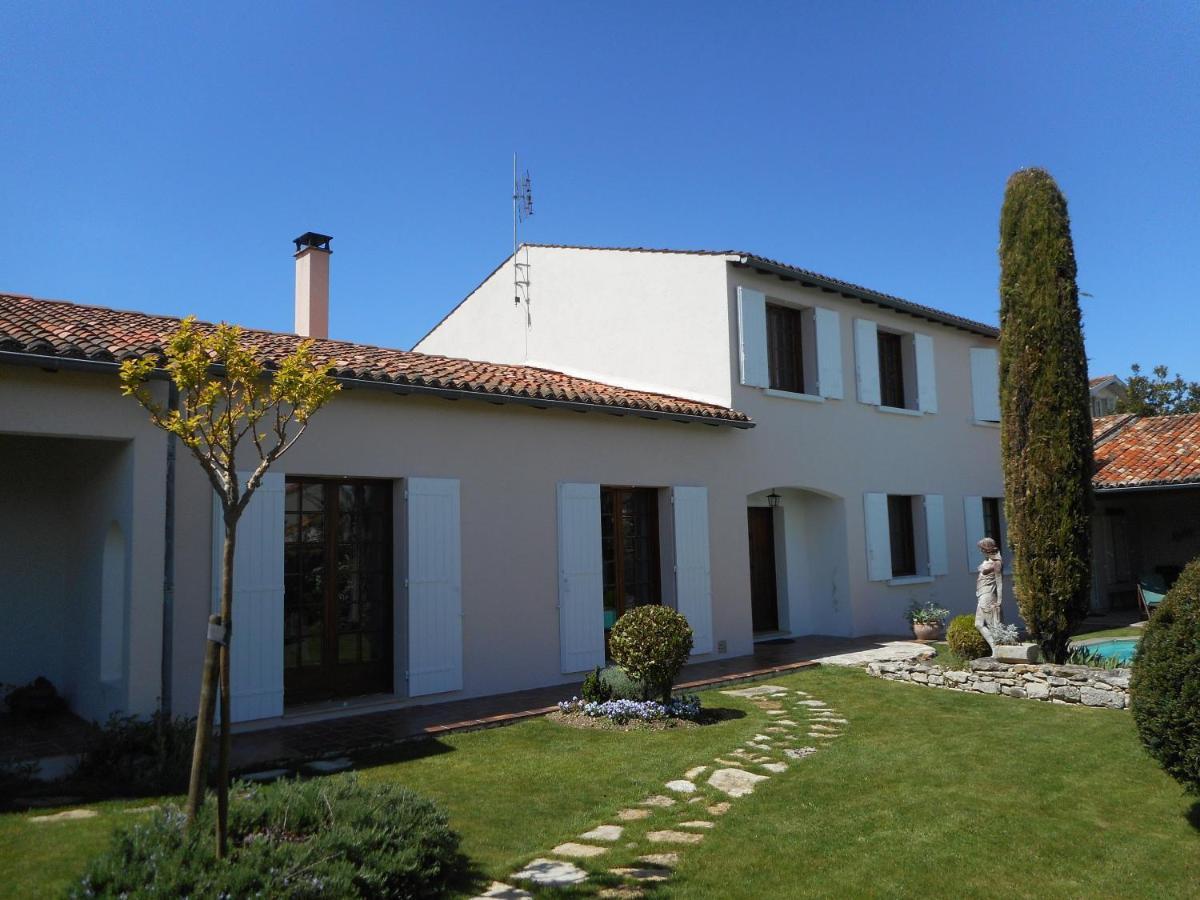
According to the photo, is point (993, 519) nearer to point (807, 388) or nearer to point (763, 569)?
Result: point (763, 569)

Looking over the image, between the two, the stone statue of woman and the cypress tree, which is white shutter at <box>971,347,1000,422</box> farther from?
the stone statue of woman

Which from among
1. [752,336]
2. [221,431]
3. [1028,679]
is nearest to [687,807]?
[221,431]

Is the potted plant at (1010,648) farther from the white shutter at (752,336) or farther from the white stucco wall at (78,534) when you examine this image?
the white stucco wall at (78,534)

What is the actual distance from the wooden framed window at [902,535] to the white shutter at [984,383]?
279 cm

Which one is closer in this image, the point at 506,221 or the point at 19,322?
the point at 19,322

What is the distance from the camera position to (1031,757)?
661cm

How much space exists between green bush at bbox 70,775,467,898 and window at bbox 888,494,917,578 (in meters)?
12.3

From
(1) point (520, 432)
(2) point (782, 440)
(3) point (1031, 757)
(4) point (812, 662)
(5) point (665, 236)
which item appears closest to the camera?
(3) point (1031, 757)

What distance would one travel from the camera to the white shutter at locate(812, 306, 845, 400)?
1327 centimetres

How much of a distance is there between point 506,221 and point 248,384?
12188 mm

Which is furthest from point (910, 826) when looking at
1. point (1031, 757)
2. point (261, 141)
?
point (261, 141)

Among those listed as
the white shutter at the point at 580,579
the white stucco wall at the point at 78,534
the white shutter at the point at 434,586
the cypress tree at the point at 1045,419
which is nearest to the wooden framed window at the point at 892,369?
the cypress tree at the point at 1045,419

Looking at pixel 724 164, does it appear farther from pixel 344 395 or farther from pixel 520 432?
pixel 344 395

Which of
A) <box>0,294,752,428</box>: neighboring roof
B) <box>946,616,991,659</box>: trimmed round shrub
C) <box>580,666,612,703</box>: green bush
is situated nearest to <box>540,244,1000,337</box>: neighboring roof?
<box>0,294,752,428</box>: neighboring roof
